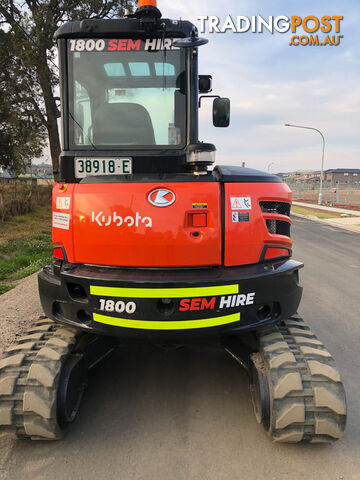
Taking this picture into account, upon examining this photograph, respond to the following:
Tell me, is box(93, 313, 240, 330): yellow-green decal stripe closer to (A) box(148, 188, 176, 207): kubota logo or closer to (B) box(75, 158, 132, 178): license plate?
(A) box(148, 188, 176, 207): kubota logo

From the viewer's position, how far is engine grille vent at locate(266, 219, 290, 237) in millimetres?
3014

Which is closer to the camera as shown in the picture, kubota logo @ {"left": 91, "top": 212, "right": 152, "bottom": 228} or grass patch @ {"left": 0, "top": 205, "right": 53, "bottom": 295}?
kubota logo @ {"left": 91, "top": 212, "right": 152, "bottom": 228}

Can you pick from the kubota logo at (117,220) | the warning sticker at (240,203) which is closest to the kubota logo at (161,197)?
the kubota logo at (117,220)

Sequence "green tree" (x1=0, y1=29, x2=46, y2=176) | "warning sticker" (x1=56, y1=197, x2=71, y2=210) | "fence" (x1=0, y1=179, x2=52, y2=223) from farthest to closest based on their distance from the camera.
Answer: "green tree" (x1=0, y1=29, x2=46, y2=176) < "fence" (x1=0, y1=179, x2=52, y2=223) < "warning sticker" (x1=56, y1=197, x2=71, y2=210)

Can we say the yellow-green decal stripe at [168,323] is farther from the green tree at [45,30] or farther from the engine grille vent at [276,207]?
the green tree at [45,30]

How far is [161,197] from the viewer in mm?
2680

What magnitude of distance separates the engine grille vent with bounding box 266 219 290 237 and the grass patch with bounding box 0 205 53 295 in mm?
5366

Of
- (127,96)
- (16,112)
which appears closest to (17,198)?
(16,112)

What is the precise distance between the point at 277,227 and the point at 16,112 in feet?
52.4

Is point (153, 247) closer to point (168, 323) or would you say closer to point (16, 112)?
point (168, 323)

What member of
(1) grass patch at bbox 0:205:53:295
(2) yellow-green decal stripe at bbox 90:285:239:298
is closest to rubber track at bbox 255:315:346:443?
(2) yellow-green decal stripe at bbox 90:285:239:298

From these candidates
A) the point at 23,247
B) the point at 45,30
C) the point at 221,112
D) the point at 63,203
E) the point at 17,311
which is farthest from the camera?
the point at 45,30

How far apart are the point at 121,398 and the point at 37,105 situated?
15.8 metres

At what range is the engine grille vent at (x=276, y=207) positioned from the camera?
9.72ft
